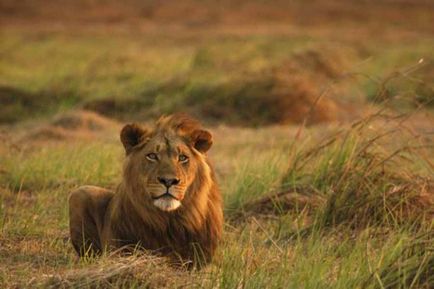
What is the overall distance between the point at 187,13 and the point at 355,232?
26887 mm

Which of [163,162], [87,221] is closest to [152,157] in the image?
[163,162]

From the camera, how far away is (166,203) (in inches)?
215

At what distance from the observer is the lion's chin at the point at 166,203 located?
5465mm

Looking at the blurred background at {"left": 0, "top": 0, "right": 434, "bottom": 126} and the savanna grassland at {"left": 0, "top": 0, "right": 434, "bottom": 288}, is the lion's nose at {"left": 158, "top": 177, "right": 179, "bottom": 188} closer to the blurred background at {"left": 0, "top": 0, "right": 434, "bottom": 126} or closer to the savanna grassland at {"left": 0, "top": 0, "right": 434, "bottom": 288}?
the savanna grassland at {"left": 0, "top": 0, "right": 434, "bottom": 288}

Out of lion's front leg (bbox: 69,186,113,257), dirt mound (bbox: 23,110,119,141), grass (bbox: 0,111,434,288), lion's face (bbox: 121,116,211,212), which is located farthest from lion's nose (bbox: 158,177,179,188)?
dirt mound (bbox: 23,110,119,141)

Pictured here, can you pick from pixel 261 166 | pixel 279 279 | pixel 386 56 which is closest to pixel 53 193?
pixel 261 166

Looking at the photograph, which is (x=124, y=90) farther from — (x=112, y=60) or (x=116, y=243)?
(x=116, y=243)

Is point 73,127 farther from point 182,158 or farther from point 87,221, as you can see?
point 182,158

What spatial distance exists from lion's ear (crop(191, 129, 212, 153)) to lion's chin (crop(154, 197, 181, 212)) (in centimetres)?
42

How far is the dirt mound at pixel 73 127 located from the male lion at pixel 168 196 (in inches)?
208

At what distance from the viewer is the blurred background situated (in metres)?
13.4

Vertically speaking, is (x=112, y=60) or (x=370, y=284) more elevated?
(x=370, y=284)

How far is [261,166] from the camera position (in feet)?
27.3

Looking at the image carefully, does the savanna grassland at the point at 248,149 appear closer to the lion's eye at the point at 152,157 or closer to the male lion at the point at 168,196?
the male lion at the point at 168,196
